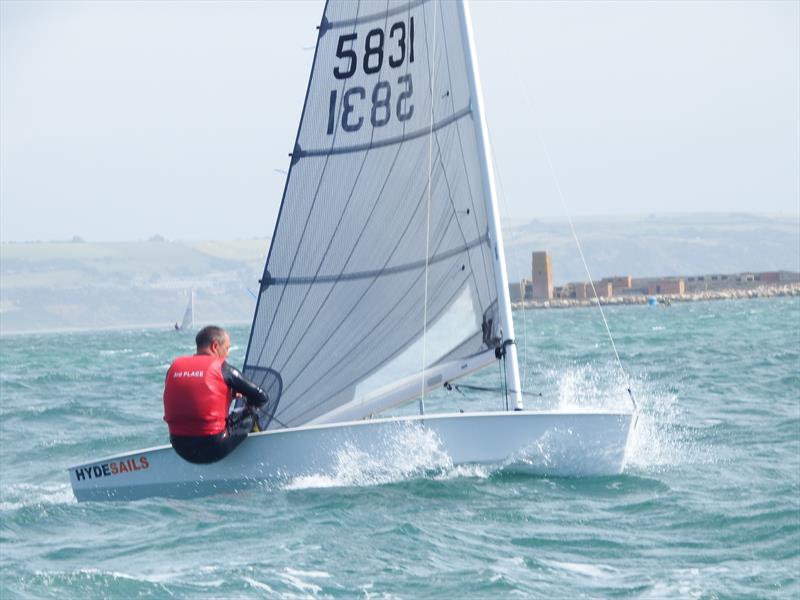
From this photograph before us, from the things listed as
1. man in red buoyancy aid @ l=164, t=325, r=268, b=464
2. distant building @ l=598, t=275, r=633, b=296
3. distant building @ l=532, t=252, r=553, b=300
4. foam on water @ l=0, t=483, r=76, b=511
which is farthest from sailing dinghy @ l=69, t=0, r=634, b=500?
distant building @ l=598, t=275, r=633, b=296

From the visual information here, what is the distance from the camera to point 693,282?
430 feet

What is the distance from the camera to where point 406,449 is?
935cm

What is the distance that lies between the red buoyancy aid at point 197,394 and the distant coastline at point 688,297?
343 feet

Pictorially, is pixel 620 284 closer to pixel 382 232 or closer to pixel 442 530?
pixel 382 232

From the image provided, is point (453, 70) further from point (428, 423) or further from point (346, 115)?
point (428, 423)

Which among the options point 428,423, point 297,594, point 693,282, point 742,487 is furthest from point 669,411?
point 693,282

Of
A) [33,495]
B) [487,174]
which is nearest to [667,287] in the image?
[487,174]

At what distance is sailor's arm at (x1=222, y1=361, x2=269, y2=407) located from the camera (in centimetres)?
905

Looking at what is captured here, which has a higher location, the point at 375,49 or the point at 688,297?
the point at 375,49

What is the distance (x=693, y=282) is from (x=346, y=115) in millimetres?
123787

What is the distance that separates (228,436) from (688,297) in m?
114

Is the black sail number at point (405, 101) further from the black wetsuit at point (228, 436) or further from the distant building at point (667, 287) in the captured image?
the distant building at point (667, 287)

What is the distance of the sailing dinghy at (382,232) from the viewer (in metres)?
10.3

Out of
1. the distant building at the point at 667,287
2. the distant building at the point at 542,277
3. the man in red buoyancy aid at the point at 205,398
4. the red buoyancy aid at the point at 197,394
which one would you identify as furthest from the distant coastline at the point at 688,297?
the red buoyancy aid at the point at 197,394
